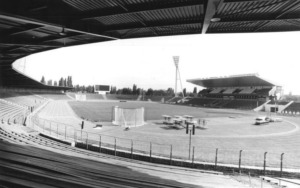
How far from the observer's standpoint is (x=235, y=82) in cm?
8131

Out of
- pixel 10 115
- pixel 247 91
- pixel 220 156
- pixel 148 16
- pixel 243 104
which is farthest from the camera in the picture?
pixel 247 91

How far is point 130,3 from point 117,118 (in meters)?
24.4

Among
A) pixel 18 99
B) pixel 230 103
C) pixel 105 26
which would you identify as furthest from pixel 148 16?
pixel 230 103

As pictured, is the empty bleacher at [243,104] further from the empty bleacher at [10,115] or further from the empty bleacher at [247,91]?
the empty bleacher at [10,115]

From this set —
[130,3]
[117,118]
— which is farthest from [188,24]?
[117,118]

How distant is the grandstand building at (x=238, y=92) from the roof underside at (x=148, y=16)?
64.5 m

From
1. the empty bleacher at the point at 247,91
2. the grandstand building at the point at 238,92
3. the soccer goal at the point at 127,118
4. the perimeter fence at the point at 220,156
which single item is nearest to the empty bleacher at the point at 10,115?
the soccer goal at the point at 127,118

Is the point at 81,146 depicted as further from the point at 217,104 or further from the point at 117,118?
the point at 217,104

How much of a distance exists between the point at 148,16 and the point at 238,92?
269 ft

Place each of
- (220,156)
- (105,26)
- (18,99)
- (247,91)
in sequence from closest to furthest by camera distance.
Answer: (105,26), (220,156), (18,99), (247,91)

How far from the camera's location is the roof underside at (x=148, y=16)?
6707mm

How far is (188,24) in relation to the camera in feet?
28.2

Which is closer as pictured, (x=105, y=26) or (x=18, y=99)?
(x=105, y=26)

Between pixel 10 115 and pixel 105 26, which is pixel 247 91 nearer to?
pixel 10 115
